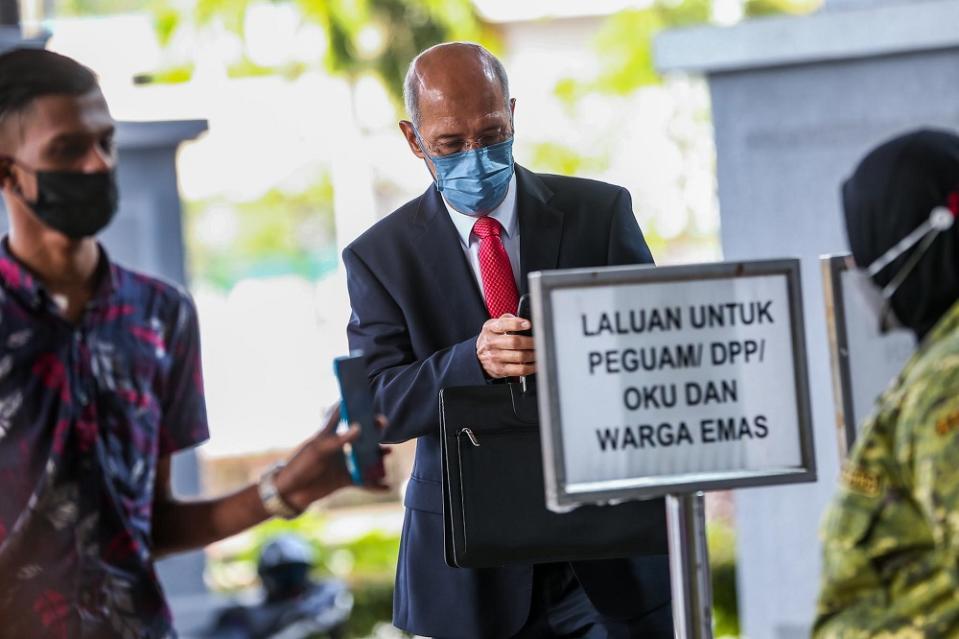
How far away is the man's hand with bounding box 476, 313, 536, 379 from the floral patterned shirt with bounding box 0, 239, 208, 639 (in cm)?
103

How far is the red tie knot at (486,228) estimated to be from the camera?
3.13 metres

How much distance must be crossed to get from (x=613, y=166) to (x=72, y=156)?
12411 millimetres

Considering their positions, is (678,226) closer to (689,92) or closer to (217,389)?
(689,92)

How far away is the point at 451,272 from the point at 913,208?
1226 millimetres

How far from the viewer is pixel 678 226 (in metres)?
15.2

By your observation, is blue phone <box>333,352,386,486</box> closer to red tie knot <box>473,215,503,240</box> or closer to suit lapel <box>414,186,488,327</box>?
suit lapel <box>414,186,488,327</box>

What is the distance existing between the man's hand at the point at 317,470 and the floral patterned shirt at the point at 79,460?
39 centimetres

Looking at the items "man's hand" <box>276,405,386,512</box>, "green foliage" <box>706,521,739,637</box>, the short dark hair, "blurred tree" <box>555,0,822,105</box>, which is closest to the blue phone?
"man's hand" <box>276,405,386,512</box>

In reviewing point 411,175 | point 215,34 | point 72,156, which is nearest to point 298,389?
point 411,175

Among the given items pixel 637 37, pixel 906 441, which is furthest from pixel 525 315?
pixel 637 37

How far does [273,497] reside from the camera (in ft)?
11.0

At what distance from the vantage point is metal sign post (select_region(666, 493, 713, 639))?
8.13ft

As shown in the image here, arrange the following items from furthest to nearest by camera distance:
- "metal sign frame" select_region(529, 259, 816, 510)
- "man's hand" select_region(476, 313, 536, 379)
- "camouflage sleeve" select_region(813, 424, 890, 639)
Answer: "man's hand" select_region(476, 313, 536, 379)
"metal sign frame" select_region(529, 259, 816, 510)
"camouflage sleeve" select_region(813, 424, 890, 639)

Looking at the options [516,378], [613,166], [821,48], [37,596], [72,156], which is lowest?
[37,596]
